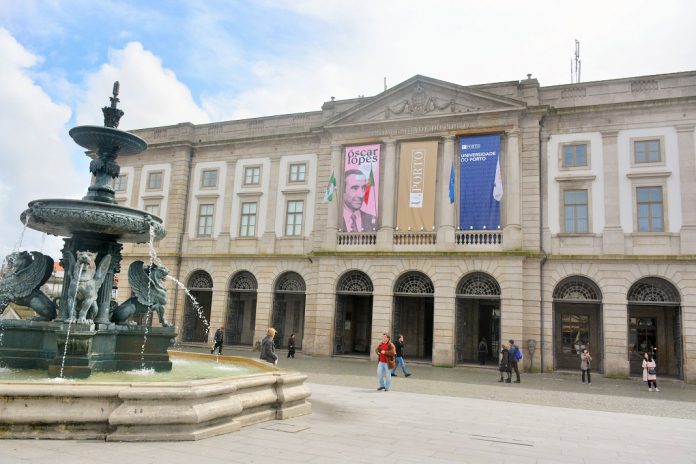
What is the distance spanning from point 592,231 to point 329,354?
47.8ft

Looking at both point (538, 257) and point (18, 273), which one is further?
point (538, 257)

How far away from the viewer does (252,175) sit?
33.9 meters

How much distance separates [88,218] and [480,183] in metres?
20.5

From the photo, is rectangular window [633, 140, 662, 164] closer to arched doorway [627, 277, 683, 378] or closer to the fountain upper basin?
arched doorway [627, 277, 683, 378]

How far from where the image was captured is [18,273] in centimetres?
1112

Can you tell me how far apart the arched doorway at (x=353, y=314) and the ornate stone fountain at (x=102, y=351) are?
15.6 meters

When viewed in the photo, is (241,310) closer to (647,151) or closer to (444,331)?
(444,331)

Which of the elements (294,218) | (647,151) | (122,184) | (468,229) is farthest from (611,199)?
(122,184)

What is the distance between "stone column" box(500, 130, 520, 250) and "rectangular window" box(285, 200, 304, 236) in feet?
38.8

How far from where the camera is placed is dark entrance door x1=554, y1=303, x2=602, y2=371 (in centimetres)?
2850

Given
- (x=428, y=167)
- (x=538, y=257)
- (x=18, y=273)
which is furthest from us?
(x=428, y=167)

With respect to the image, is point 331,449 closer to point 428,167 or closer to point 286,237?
point 428,167

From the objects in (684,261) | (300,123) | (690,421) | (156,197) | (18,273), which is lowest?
(690,421)

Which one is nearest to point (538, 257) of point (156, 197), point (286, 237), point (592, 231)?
point (592, 231)
